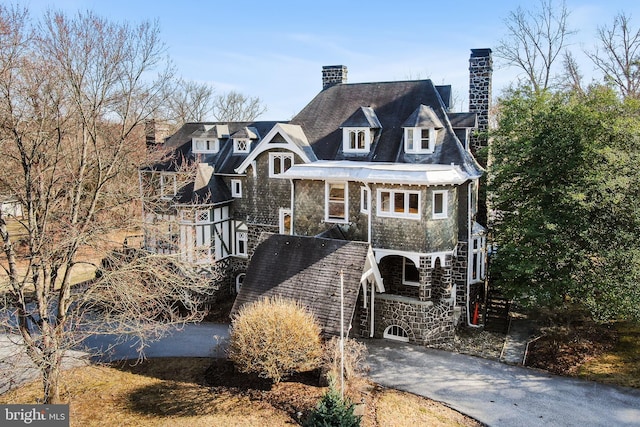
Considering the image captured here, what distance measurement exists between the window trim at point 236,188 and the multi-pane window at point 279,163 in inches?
97.1

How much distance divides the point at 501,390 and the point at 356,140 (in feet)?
39.7

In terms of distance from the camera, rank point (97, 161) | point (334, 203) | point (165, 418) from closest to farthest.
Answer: point (165, 418), point (97, 161), point (334, 203)

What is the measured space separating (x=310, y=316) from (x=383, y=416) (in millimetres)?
3765

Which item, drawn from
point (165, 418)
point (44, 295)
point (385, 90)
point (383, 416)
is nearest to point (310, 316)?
point (383, 416)

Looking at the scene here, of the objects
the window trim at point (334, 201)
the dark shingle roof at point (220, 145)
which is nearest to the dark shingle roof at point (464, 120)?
the window trim at point (334, 201)

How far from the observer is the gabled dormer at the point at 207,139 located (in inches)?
1052

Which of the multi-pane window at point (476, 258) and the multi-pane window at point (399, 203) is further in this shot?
the multi-pane window at point (476, 258)

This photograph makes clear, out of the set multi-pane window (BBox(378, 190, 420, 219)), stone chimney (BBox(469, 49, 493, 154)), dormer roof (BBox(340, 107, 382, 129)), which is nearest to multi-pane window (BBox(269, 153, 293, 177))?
dormer roof (BBox(340, 107, 382, 129))

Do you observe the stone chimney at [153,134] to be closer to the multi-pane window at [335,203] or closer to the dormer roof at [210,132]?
the dormer roof at [210,132]

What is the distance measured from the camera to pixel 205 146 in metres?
27.1

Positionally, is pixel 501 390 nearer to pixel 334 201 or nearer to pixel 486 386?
pixel 486 386

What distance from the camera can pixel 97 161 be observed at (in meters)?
15.8

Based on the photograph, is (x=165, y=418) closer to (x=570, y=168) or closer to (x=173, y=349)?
(x=173, y=349)
